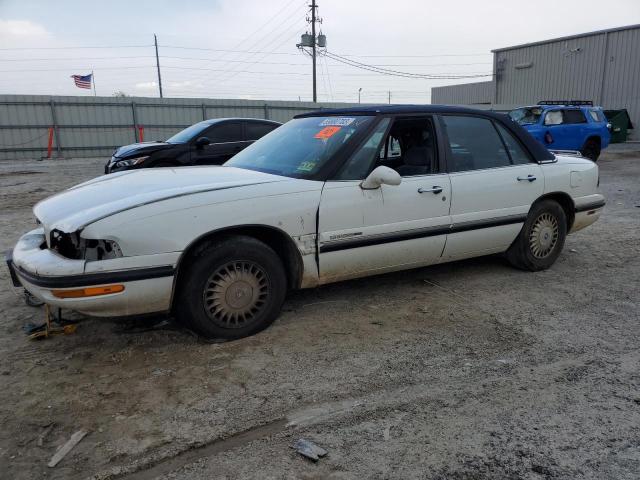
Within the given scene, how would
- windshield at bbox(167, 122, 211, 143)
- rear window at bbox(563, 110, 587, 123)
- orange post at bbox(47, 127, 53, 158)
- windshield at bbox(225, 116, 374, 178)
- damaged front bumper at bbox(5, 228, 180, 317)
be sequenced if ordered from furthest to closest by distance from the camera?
orange post at bbox(47, 127, 53, 158)
rear window at bbox(563, 110, 587, 123)
windshield at bbox(167, 122, 211, 143)
windshield at bbox(225, 116, 374, 178)
damaged front bumper at bbox(5, 228, 180, 317)

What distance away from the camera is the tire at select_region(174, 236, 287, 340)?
305 centimetres

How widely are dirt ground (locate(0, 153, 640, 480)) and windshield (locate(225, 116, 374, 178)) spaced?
1.06 metres

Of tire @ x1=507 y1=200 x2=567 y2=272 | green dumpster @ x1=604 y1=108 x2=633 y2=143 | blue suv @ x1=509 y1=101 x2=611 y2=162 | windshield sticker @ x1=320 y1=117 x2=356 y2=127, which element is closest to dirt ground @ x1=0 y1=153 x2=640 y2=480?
tire @ x1=507 y1=200 x2=567 y2=272

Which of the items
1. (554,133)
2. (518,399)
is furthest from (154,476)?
(554,133)

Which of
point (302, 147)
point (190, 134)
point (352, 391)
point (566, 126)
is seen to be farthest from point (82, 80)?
point (352, 391)

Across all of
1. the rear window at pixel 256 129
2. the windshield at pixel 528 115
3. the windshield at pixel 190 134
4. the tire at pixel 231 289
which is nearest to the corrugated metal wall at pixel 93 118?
the windshield at pixel 528 115

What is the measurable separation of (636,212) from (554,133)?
23.2 feet

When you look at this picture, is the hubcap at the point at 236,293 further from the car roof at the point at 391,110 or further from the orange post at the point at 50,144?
the orange post at the point at 50,144

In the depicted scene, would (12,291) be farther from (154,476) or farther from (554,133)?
(554,133)

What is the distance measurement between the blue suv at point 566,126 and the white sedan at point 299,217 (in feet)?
33.1

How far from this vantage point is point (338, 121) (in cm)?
389

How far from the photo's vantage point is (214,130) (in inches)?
355

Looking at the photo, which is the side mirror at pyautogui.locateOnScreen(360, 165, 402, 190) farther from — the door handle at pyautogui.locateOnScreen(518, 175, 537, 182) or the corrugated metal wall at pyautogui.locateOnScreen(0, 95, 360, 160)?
the corrugated metal wall at pyautogui.locateOnScreen(0, 95, 360, 160)

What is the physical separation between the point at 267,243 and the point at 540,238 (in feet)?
8.82
